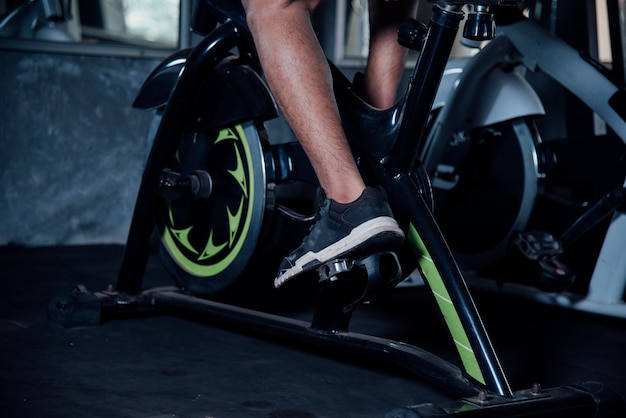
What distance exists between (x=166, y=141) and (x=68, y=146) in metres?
1.35

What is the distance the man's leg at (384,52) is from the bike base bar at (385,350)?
0.50 metres

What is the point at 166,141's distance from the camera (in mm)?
2002

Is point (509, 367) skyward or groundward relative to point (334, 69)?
groundward

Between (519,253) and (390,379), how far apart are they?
0.89 m

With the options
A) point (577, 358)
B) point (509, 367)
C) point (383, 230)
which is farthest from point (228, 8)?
point (577, 358)

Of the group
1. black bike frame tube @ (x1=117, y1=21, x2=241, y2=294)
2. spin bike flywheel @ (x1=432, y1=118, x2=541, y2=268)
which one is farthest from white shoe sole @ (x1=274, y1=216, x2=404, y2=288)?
spin bike flywheel @ (x1=432, y1=118, x2=541, y2=268)

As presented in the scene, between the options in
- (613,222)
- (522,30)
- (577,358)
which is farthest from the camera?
(522,30)

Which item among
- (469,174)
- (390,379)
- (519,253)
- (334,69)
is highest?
(334,69)

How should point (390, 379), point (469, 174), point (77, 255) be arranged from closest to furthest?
point (390, 379) < point (469, 174) < point (77, 255)

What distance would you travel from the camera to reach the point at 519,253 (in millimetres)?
2404

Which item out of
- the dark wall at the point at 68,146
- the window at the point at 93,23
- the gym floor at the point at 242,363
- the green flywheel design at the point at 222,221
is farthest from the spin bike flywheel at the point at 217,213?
the window at the point at 93,23

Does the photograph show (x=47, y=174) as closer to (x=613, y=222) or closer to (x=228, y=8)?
(x=228, y=8)

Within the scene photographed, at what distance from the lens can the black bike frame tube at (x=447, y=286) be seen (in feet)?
4.39

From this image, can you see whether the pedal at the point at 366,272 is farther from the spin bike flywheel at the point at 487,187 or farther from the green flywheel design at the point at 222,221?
the spin bike flywheel at the point at 487,187
